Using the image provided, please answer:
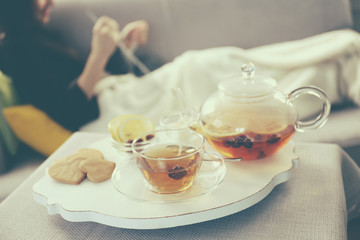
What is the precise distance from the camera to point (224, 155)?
817mm

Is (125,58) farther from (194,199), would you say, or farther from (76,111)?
(194,199)

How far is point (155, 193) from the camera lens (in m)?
0.69

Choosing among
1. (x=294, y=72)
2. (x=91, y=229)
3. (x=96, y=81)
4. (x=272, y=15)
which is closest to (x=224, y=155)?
(x=91, y=229)

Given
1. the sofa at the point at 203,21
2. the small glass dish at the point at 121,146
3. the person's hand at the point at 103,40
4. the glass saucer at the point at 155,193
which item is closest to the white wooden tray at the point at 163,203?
the glass saucer at the point at 155,193

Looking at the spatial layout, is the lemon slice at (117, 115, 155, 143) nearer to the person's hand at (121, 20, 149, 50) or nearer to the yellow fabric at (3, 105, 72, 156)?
the yellow fabric at (3, 105, 72, 156)

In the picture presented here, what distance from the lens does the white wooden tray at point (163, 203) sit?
63cm

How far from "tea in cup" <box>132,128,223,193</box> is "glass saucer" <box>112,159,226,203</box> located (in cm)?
1

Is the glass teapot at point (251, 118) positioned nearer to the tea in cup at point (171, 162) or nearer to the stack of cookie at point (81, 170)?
the tea in cup at point (171, 162)

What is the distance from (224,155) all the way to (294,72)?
0.73 m

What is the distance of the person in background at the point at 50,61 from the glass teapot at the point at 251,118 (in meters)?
0.78

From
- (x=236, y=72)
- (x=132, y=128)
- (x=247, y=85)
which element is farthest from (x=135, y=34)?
(x=247, y=85)

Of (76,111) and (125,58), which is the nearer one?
(76,111)

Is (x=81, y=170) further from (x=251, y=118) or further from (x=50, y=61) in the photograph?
(x=50, y=61)

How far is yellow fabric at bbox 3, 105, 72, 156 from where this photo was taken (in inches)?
52.6
